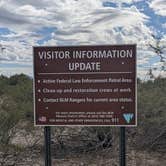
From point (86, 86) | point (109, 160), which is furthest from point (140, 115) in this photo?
point (86, 86)

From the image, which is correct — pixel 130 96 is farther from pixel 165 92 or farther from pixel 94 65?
pixel 165 92

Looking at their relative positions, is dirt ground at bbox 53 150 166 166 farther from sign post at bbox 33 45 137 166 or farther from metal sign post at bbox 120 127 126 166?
sign post at bbox 33 45 137 166

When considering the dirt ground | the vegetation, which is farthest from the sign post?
the dirt ground

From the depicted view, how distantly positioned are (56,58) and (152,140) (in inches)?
191

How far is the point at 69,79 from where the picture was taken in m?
7.37

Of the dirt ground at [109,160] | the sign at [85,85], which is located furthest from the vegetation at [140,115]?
the sign at [85,85]

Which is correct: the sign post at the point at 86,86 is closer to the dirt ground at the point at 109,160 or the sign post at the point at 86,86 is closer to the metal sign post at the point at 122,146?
the metal sign post at the point at 122,146

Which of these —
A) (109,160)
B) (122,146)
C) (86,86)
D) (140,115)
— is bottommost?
(109,160)

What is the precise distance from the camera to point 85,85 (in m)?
7.32

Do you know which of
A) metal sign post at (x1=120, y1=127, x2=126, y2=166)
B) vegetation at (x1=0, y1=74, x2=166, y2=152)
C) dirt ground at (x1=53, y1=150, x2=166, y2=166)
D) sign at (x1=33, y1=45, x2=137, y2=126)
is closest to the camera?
sign at (x1=33, y1=45, x2=137, y2=126)

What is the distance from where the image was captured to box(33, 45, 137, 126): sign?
7207mm

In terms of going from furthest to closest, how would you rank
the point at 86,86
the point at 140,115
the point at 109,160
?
1. the point at 140,115
2. the point at 109,160
3. the point at 86,86

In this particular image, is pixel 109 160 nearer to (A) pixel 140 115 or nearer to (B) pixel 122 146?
(A) pixel 140 115

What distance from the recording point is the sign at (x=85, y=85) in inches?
284
